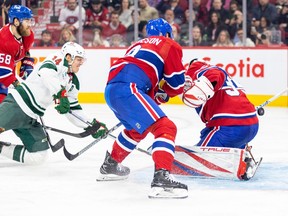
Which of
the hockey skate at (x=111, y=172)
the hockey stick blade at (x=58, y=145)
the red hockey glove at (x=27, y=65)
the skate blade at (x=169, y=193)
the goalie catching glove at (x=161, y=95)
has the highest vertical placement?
the goalie catching glove at (x=161, y=95)

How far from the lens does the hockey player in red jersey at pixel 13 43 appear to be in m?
5.75

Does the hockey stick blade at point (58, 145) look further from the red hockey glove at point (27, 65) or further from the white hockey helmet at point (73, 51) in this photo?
the red hockey glove at point (27, 65)

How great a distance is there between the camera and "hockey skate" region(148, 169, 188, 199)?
405 centimetres

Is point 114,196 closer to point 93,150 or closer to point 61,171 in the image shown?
point 61,171

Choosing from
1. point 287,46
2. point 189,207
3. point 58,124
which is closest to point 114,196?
point 189,207

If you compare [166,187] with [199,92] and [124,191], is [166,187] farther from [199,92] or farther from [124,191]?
[199,92]

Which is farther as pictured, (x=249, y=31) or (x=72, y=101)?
(x=249, y=31)

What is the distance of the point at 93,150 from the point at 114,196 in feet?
5.52

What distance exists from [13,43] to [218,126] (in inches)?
70.6

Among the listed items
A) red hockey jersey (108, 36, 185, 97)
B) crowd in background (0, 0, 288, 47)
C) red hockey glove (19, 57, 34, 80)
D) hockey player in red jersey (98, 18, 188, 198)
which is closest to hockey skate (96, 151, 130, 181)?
hockey player in red jersey (98, 18, 188, 198)

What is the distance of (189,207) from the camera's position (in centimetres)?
387

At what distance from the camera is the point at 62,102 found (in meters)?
4.84

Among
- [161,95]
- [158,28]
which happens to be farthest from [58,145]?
[158,28]

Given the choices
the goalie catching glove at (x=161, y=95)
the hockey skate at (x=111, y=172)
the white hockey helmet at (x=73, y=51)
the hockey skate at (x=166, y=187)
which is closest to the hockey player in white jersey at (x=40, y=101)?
the white hockey helmet at (x=73, y=51)
